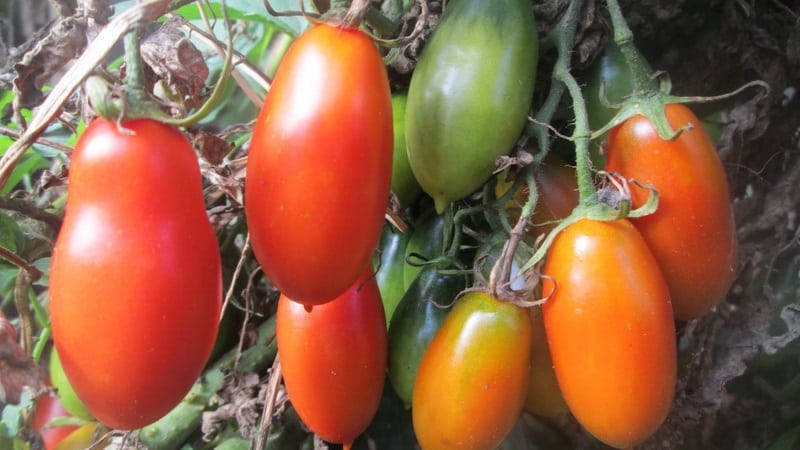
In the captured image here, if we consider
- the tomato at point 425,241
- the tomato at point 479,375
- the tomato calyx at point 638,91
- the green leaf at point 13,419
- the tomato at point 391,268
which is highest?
the tomato calyx at point 638,91

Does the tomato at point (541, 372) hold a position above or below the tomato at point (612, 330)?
below

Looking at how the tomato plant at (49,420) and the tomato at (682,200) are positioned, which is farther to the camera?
the tomato plant at (49,420)

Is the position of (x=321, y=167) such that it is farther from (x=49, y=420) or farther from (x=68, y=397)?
(x=49, y=420)

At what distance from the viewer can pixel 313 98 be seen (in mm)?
585

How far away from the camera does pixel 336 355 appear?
2.47 feet

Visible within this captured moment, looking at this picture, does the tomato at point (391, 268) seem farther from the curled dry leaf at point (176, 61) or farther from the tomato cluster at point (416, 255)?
the curled dry leaf at point (176, 61)

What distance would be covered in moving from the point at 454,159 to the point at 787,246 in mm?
487

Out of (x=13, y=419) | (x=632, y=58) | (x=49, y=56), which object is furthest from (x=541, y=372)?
(x=13, y=419)

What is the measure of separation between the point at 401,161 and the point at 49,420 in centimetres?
77

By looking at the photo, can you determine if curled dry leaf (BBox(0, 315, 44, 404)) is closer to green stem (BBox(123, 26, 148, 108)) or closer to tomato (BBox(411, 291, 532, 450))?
green stem (BBox(123, 26, 148, 108))

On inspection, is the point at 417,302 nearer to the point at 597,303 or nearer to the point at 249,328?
the point at 597,303

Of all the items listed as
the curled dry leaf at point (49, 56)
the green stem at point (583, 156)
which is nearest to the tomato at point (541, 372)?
the green stem at point (583, 156)

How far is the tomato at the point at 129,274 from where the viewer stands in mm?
546

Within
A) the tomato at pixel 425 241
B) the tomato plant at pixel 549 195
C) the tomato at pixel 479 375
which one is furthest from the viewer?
the tomato at pixel 425 241
